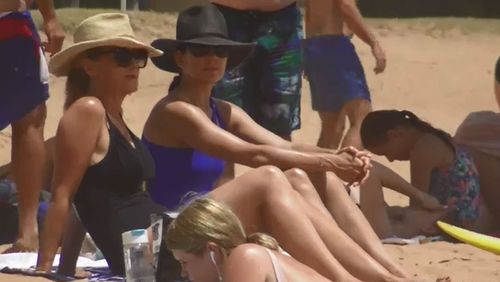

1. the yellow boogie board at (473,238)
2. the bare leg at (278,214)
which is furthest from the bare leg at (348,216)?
the yellow boogie board at (473,238)

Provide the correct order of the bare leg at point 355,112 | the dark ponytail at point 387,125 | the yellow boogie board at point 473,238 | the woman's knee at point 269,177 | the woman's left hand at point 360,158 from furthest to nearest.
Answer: the bare leg at point 355,112 → the dark ponytail at point 387,125 → the yellow boogie board at point 473,238 → the woman's left hand at point 360,158 → the woman's knee at point 269,177

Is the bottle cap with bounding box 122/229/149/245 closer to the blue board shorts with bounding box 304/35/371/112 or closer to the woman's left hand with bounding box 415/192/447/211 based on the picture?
the woman's left hand with bounding box 415/192/447/211

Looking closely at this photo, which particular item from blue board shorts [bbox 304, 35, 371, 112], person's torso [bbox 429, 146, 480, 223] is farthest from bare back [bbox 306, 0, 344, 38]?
person's torso [bbox 429, 146, 480, 223]

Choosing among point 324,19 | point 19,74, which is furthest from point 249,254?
point 324,19

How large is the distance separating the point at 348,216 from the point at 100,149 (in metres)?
0.95

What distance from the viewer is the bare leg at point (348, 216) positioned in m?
5.05

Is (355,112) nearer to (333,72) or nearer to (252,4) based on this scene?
(333,72)

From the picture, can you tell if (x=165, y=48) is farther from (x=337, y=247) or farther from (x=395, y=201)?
(x=395, y=201)

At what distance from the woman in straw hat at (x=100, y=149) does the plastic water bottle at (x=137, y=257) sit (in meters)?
0.24

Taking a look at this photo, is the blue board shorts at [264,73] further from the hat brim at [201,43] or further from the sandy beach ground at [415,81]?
the sandy beach ground at [415,81]

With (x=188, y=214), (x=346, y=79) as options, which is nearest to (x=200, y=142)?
(x=188, y=214)

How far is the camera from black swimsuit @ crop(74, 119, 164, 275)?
195 inches

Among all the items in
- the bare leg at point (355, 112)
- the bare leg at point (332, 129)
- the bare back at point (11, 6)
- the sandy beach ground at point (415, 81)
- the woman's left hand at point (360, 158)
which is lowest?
the sandy beach ground at point (415, 81)

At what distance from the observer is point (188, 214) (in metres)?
3.89
